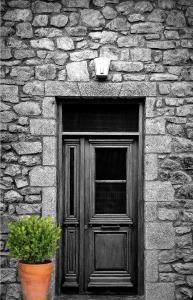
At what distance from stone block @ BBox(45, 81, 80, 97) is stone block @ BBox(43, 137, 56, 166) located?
0.58 m

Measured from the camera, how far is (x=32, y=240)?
15.6 feet

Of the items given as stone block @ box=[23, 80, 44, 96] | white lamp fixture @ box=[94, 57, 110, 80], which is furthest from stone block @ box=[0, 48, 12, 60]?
white lamp fixture @ box=[94, 57, 110, 80]

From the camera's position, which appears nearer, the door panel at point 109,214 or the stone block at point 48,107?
the stone block at point 48,107

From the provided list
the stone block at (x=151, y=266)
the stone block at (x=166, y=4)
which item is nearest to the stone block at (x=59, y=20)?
the stone block at (x=166, y=4)

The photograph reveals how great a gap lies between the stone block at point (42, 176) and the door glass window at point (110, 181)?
67 centimetres

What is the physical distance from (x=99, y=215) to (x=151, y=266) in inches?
37.5

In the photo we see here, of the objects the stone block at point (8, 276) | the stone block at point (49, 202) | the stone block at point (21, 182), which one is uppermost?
the stone block at point (21, 182)

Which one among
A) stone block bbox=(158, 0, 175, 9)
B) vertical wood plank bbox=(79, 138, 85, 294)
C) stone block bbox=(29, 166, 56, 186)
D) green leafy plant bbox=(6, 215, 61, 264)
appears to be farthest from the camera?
vertical wood plank bbox=(79, 138, 85, 294)

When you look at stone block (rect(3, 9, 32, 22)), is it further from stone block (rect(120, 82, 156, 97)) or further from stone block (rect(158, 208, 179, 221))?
stone block (rect(158, 208, 179, 221))

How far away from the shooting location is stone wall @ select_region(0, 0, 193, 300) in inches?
214

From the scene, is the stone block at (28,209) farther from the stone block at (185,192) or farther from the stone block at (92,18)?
the stone block at (92,18)

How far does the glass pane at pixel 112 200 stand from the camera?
580 cm

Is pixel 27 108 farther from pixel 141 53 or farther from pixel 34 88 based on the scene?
pixel 141 53

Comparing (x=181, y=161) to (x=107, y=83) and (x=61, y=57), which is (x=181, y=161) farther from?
(x=61, y=57)
